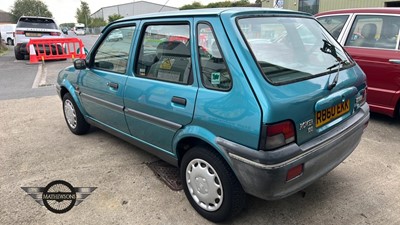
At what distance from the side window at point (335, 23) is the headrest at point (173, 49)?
328 cm

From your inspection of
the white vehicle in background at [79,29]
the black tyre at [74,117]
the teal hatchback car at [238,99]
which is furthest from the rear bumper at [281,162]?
the white vehicle in background at [79,29]

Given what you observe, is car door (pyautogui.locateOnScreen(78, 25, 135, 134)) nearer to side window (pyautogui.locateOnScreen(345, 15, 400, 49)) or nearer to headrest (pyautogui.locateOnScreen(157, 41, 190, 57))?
headrest (pyautogui.locateOnScreen(157, 41, 190, 57))

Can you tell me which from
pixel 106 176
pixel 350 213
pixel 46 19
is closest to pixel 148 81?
pixel 106 176

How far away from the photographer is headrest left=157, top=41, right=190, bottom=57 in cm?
259

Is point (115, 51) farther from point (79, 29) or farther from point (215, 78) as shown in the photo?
point (79, 29)

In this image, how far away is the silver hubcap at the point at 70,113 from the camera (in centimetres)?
437

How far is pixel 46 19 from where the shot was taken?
43.5 feet

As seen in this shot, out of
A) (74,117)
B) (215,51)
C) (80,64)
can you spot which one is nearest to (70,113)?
(74,117)

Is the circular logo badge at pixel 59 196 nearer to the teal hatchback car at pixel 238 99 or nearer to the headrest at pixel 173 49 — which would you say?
the teal hatchback car at pixel 238 99

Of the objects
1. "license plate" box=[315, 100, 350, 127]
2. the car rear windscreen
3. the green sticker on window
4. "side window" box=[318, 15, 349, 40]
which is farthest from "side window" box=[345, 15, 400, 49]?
the car rear windscreen

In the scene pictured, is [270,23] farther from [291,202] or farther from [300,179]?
[291,202]

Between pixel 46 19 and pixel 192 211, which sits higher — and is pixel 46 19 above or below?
above

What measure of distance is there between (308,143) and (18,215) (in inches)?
98.5

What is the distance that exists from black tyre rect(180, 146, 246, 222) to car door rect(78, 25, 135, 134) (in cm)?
110
